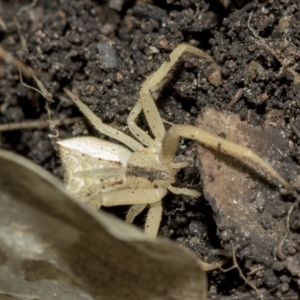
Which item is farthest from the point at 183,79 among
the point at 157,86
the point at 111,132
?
the point at 111,132

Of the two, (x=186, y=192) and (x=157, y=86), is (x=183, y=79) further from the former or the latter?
(x=186, y=192)

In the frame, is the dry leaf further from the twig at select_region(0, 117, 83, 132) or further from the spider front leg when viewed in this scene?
the twig at select_region(0, 117, 83, 132)

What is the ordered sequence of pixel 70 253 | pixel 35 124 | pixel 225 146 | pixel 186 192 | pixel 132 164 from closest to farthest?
pixel 70 253 → pixel 225 146 → pixel 186 192 → pixel 132 164 → pixel 35 124

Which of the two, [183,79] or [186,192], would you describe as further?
[183,79]

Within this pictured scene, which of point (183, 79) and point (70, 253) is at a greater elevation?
point (183, 79)

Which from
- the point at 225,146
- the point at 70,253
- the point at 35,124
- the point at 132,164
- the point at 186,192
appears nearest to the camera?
the point at 70,253

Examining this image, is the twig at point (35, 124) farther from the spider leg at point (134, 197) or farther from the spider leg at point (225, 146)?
the spider leg at point (225, 146)

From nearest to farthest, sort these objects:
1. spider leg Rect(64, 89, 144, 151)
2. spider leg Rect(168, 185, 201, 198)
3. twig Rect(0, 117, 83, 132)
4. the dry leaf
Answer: the dry leaf, spider leg Rect(168, 185, 201, 198), spider leg Rect(64, 89, 144, 151), twig Rect(0, 117, 83, 132)

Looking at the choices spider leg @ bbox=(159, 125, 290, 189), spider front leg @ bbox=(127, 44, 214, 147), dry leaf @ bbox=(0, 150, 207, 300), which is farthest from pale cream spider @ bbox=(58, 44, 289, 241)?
dry leaf @ bbox=(0, 150, 207, 300)
